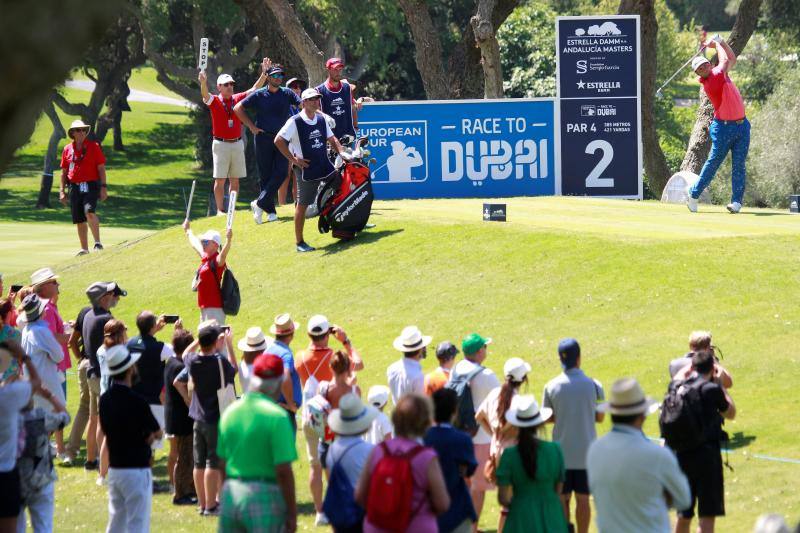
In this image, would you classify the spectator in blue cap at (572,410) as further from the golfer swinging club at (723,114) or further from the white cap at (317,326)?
the golfer swinging club at (723,114)

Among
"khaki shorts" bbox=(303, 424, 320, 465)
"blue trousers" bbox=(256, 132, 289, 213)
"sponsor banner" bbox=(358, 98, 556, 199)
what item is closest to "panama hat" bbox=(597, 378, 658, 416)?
"khaki shorts" bbox=(303, 424, 320, 465)

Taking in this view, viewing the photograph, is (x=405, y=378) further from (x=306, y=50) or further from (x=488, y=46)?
(x=488, y=46)

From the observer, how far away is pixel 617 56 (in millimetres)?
22969

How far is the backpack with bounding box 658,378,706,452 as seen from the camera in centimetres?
860

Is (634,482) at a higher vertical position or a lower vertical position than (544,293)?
higher

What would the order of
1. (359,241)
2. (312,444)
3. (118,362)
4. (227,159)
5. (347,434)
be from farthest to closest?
(227,159), (359,241), (312,444), (118,362), (347,434)

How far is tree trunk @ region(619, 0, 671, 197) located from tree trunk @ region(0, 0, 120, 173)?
29334 mm

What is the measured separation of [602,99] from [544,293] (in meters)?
8.95

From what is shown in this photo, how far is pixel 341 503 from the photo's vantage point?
7.05m

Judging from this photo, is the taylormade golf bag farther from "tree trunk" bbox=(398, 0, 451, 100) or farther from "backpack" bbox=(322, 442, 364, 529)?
"tree trunk" bbox=(398, 0, 451, 100)

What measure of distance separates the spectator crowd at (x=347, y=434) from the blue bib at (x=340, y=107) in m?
5.91

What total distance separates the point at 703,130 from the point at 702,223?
52.9 feet

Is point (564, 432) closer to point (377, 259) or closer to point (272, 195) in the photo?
point (377, 259)

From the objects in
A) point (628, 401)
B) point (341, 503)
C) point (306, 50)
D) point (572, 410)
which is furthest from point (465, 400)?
point (306, 50)
